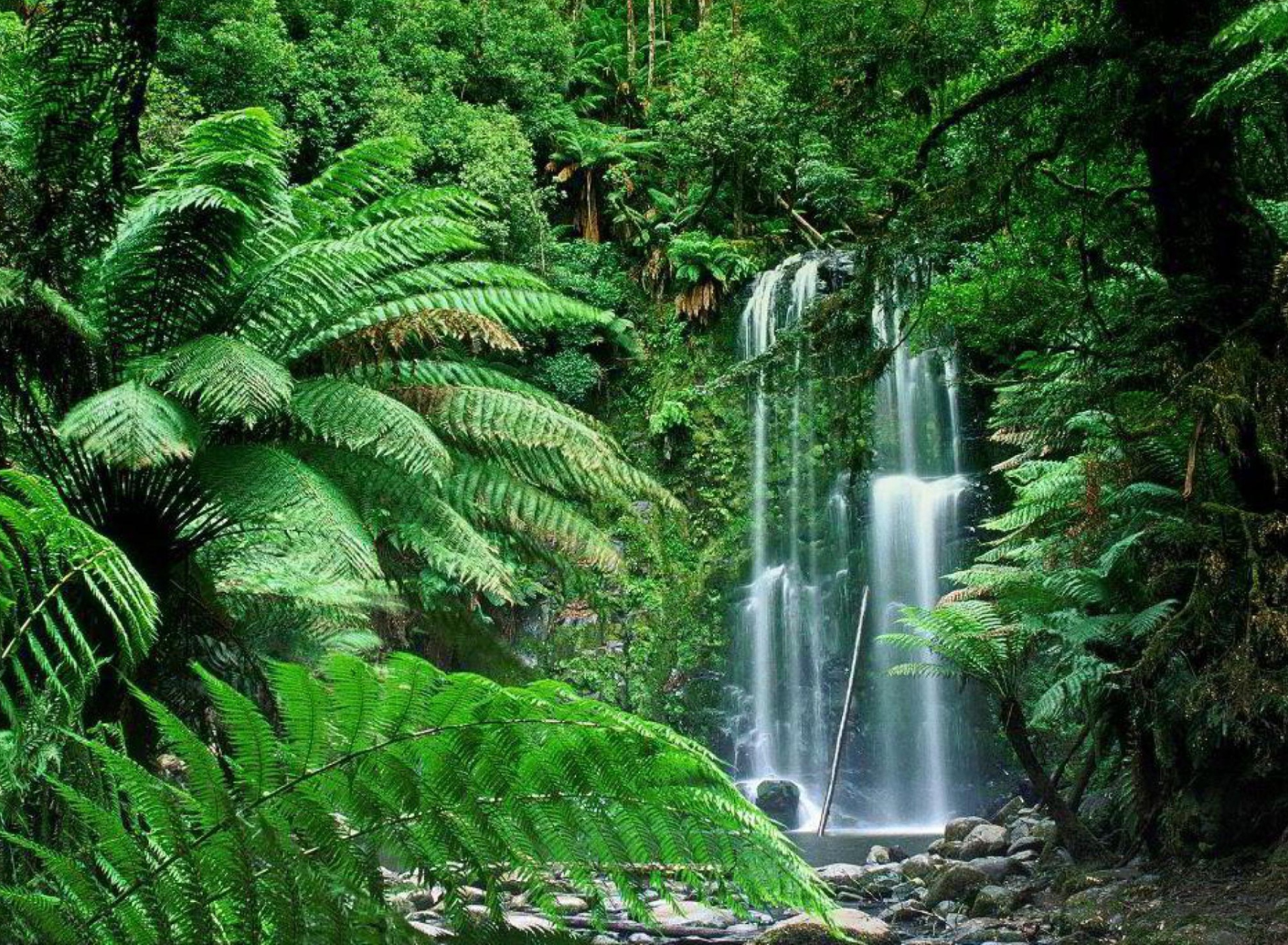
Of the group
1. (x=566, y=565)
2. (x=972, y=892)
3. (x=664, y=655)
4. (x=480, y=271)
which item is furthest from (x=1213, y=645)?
(x=664, y=655)

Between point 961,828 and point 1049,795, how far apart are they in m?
2.59

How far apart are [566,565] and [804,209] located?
1088 cm

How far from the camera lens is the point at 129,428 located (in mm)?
3482

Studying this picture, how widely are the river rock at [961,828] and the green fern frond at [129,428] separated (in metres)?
6.18

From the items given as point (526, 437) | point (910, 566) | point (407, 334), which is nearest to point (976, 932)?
point (526, 437)

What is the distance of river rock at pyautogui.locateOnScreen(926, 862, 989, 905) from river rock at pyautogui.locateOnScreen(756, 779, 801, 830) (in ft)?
13.7

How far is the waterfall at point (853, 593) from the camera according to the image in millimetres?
10664

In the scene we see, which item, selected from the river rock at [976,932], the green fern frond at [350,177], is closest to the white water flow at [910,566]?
the river rock at [976,932]

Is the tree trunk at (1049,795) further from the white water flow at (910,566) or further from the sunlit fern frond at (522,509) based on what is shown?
the white water flow at (910,566)

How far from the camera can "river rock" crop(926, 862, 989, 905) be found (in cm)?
579

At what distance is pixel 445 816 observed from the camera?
112cm

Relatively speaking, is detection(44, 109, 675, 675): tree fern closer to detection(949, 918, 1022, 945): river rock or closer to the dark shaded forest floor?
detection(949, 918, 1022, 945): river rock

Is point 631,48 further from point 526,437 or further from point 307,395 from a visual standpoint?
point 307,395

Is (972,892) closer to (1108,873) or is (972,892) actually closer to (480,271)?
(1108,873)
